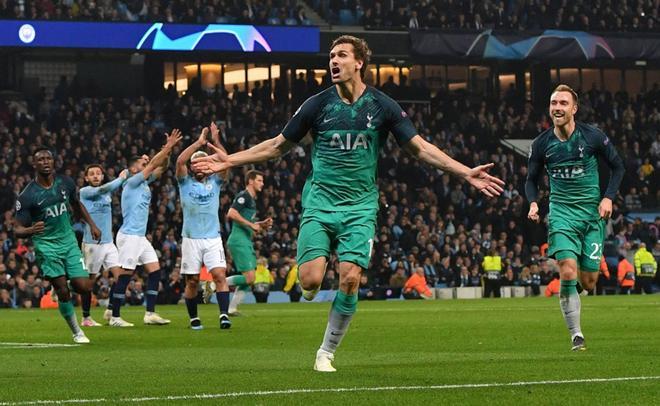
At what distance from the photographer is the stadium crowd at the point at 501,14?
50.3 meters

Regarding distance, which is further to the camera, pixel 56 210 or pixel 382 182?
pixel 382 182

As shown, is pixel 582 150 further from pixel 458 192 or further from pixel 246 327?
pixel 458 192

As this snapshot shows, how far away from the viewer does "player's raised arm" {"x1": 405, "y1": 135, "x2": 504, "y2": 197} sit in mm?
10211

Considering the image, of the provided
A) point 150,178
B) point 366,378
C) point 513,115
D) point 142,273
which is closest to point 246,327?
point 150,178

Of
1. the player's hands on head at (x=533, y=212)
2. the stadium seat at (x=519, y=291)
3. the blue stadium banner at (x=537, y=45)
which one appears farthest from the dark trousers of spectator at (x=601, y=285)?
the player's hands on head at (x=533, y=212)

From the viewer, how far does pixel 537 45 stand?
50625mm

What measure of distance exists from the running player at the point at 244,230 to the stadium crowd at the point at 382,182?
37.2 feet

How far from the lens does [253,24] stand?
46688 mm

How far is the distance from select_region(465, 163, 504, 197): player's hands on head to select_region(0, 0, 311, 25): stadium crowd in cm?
3577

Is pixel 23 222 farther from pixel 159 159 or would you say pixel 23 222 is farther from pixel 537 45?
pixel 537 45

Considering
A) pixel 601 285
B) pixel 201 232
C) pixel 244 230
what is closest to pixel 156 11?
pixel 601 285

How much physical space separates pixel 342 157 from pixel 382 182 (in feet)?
110

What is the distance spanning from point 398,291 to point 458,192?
783 cm

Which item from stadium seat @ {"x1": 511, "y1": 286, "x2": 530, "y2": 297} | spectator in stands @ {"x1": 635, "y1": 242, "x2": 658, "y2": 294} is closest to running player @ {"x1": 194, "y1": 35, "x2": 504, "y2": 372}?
stadium seat @ {"x1": 511, "y1": 286, "x2": 530, "y2": 297}
